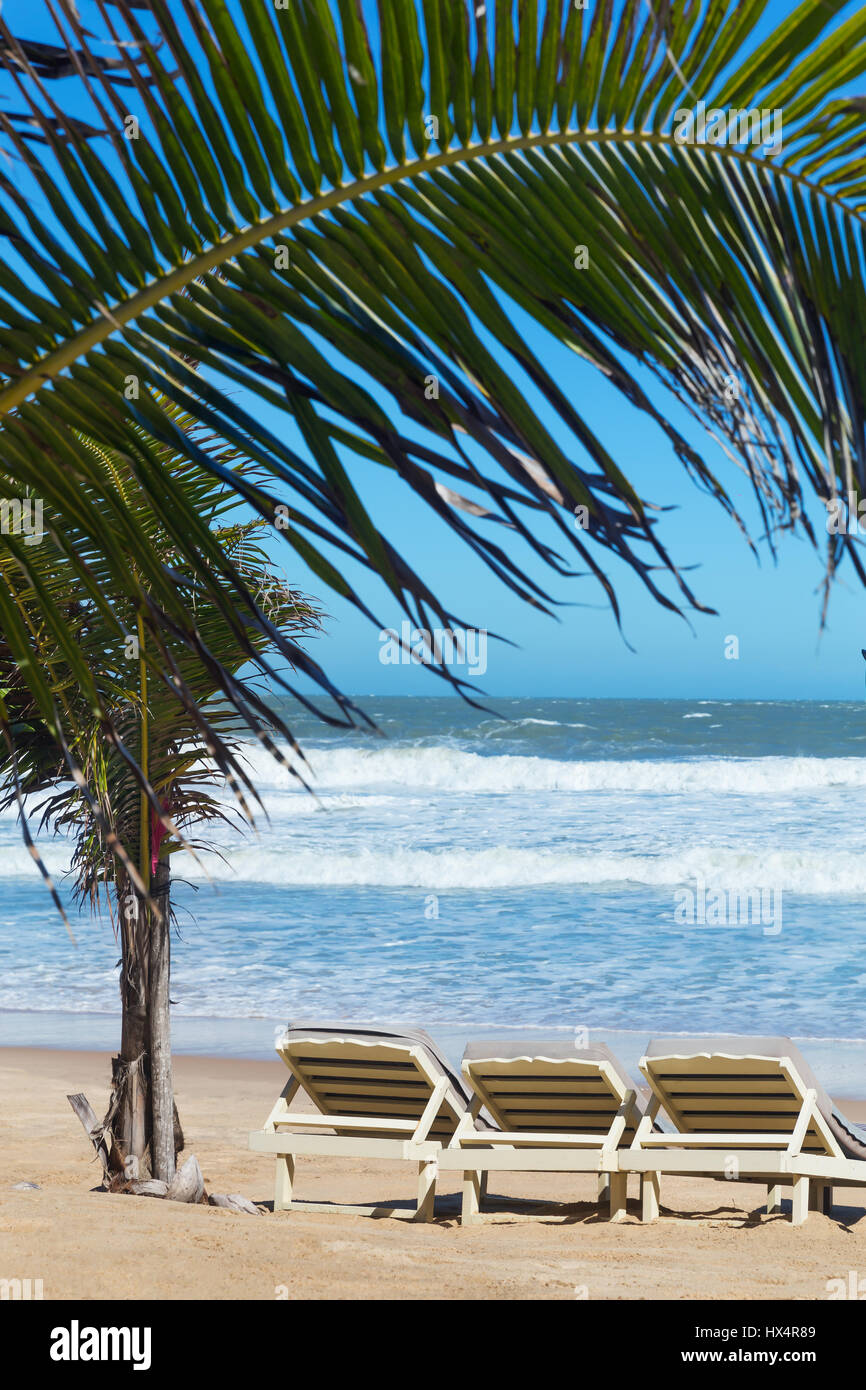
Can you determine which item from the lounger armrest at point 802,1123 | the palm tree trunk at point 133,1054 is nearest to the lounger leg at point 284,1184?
the palm tree trunk at point 133,1054

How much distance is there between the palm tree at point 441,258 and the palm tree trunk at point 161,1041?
→ 4.58 m

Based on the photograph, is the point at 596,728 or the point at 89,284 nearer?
the point at 89,284

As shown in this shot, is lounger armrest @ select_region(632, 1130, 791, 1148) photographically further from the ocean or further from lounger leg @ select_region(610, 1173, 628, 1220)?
the ocean

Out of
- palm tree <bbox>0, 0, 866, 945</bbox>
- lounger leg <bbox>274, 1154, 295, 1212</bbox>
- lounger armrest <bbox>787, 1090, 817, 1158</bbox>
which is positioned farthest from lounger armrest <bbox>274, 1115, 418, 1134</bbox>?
palm tree <bbox>0, 0, 866, 945</bbox>

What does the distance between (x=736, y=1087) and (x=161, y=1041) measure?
2.77 m

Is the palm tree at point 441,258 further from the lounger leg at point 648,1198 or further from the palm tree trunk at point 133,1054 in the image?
the lounger leg at point 648,1198

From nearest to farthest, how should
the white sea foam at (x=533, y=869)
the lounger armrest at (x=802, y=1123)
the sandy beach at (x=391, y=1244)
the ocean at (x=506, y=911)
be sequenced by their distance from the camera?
the sandy beach at (x=391, y=1244) → the lounger armrest at (x=802, y=1123) → the ocean at (x=506, y=911) → the white sea foam at (x=533, y=869)

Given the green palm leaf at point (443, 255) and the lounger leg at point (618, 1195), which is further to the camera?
the lounger leg at point (618, 1195)

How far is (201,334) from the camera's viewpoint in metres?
1.07

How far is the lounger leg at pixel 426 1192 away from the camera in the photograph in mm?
5691

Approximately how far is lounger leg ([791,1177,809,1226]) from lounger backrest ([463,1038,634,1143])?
0.81m
